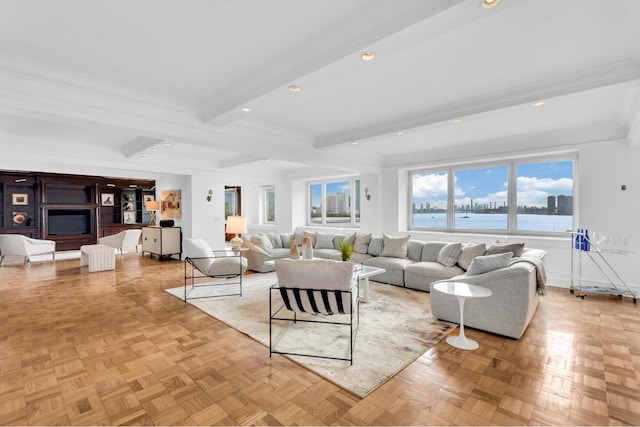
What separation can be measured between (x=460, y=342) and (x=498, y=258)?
3.27 ft

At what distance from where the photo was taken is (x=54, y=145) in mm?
5746

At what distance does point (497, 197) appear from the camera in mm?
6195

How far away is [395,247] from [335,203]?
366 centimetres

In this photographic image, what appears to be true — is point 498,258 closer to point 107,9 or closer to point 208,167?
point 107,9

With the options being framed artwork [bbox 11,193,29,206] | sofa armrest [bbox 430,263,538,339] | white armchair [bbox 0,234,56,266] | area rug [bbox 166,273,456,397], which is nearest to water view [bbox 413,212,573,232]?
area rug [bbox 166,273,456,397]

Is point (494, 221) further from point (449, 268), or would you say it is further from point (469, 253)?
point (449, 268)

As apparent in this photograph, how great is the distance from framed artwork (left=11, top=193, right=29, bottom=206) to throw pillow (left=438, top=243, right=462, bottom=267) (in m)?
11.1

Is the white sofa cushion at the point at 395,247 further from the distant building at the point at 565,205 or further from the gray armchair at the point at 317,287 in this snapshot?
the gray armchair at the point at 317,287

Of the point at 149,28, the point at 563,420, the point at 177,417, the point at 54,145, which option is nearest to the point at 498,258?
the point at 563,420

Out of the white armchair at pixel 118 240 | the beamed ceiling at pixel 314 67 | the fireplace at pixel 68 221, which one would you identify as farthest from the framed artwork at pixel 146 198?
the beamed ceiling at pixel 314 67

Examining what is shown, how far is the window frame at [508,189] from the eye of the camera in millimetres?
5363

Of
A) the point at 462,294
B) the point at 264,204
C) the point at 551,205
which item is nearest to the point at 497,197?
the point at 551,205

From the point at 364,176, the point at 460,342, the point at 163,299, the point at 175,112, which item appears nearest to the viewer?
the point at 460,342

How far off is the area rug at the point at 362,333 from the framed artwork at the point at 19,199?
764 centimetres
